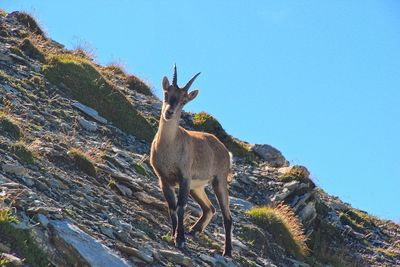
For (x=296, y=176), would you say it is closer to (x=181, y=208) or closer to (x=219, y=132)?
(x=219, y=132)

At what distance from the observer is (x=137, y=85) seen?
2608 cm

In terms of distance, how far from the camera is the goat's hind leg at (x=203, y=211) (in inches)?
571

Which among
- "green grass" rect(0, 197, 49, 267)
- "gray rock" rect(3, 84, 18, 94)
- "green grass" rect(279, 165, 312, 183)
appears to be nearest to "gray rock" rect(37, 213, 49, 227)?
"green grass" rect(0, 197, 49, 267)

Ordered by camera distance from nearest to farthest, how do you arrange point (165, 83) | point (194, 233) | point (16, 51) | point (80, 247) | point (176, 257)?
point (80, 247)
point (176, 257)
point (165, 83)
point (194, 233)
point (16, 51)

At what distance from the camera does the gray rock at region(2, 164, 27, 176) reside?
453 inches

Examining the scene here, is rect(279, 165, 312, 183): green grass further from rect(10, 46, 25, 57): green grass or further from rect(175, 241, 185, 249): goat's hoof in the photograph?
rect(175, 241, 185, 249): goat's hoof

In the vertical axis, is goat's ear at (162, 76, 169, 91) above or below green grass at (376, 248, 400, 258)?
A: below

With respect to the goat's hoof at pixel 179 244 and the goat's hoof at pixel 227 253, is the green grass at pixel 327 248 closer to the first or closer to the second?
the goat's hoof at pixel 227 253

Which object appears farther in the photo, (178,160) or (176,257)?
(178,160)

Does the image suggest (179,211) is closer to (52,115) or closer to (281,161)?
(52,115)

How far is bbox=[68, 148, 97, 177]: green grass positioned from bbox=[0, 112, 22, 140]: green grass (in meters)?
1.06

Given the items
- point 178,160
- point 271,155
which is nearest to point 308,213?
point 271,155

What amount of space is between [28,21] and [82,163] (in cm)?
1379

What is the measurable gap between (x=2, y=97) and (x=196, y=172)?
520cm
